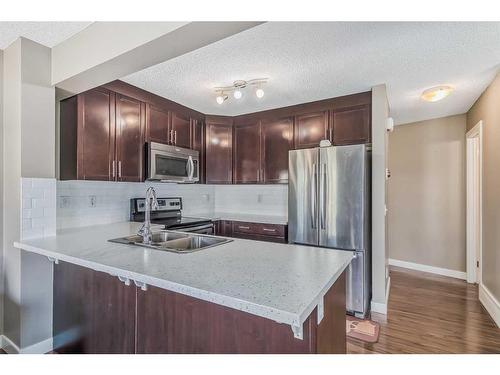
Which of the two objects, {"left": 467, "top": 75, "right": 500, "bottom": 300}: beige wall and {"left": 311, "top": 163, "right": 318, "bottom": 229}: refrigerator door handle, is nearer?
{"left": 467, "top": 75, "right": 500, "bottom": 300}: beige wall

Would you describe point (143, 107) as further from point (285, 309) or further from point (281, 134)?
point (285, 309)

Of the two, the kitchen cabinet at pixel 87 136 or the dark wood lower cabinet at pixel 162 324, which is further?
the kitchen cabinet at pixel 87 136

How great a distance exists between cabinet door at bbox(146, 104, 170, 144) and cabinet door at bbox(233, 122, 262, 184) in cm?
102

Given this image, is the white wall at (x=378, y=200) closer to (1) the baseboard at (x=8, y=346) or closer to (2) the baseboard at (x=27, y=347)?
(2) the baseboard at (x=27, y=347)

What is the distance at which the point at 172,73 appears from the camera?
8.25ft

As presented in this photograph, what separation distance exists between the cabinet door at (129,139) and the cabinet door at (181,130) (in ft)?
1.50

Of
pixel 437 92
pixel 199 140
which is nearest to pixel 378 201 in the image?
pixel 437 92

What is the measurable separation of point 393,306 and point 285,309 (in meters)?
2.68

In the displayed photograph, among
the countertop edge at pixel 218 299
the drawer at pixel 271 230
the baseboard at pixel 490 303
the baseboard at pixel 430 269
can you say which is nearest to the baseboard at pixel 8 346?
the countertop edge at pixel 218 299

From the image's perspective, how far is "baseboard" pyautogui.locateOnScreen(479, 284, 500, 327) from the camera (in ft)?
8.53

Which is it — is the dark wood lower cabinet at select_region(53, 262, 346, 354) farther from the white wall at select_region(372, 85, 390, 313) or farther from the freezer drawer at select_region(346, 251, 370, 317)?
the white wall at select_region(372, 85, 390, 313)

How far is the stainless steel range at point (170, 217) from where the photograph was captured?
3045 millimetres

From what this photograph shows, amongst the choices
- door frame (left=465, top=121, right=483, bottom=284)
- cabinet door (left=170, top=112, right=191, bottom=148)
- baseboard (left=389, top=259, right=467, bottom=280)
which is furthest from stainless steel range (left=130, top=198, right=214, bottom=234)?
door frame (left=465, top=121, right=483, bottom=284)
